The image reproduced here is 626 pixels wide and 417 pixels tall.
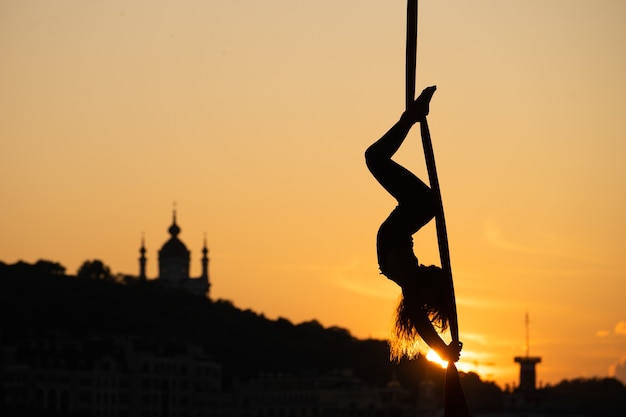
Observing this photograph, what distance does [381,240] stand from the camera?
10414 mm

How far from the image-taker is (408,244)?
34.0 feet

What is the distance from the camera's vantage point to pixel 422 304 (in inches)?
410

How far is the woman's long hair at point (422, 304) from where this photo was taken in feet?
34.0

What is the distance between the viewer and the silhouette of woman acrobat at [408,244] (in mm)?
10289

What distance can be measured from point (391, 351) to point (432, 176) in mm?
901

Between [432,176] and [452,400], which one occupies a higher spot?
[432,176]

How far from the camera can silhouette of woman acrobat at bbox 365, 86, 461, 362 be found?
33.8 feet

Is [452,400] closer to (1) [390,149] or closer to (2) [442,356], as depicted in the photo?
(2) [442,356]

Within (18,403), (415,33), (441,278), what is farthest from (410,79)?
(18,403)

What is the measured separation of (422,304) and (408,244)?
30 cm

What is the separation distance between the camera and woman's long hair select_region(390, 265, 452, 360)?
34.0 feet

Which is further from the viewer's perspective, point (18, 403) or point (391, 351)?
point (18, 403)

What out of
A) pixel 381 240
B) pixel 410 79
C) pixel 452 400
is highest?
pixel 410 79

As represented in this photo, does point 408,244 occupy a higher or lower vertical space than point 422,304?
higher
